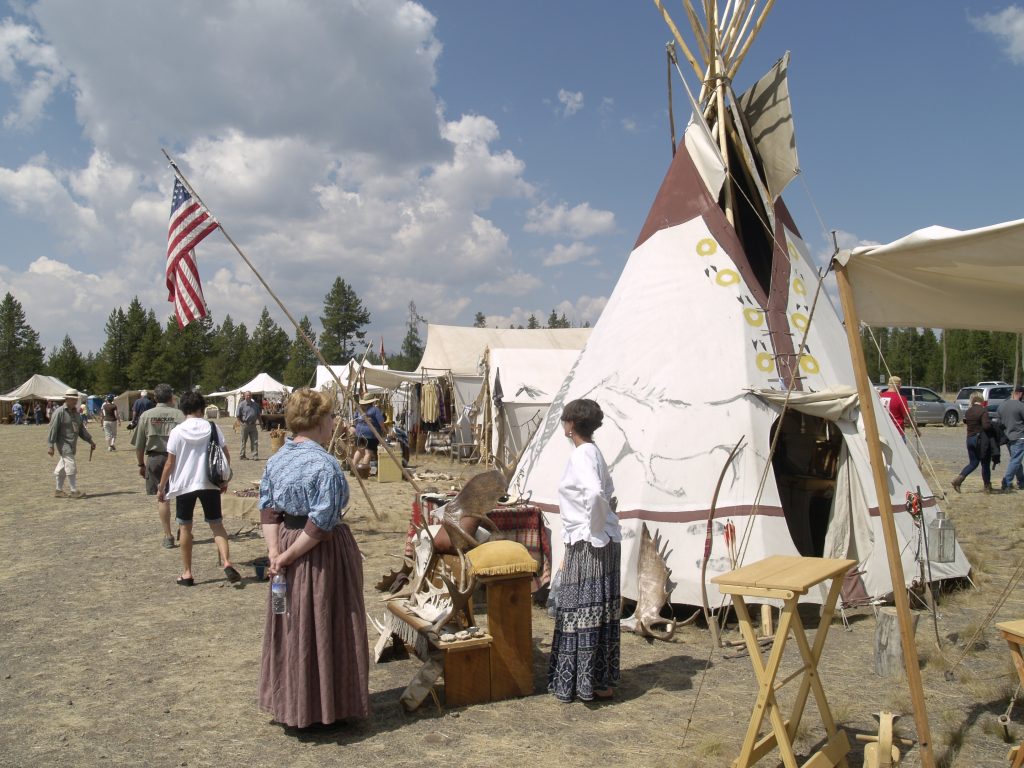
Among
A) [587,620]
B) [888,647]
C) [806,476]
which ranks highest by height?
[806,476]

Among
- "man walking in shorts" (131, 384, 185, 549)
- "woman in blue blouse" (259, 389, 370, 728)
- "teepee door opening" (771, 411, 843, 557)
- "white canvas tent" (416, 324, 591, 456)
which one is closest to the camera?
"woman in blue blouse" (259, 389, 370, 728)

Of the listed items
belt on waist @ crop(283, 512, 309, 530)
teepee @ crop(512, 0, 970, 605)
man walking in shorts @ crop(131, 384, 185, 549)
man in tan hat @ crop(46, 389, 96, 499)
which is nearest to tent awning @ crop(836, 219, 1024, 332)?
teepee @ crop(512, 0, 970, 605)

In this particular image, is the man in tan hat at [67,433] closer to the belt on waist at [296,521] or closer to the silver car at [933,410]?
the belt on waist at [296,521]

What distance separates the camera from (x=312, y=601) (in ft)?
12.2

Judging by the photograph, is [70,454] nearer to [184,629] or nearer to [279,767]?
[184,629]

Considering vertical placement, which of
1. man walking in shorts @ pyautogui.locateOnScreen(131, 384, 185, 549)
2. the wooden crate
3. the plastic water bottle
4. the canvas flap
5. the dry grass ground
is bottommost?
the dry grass ground

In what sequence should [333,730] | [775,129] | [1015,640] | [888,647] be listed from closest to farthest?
1. [1015,640]
2. [333,730]
3. [888,647]
4. [775,129]

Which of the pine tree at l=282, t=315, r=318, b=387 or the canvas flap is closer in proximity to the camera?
the canvas flap

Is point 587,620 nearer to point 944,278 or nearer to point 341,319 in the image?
point 944,278

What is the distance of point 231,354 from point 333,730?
66357 millimetres

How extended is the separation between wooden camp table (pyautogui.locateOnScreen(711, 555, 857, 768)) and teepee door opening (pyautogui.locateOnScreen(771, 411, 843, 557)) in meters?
4.53

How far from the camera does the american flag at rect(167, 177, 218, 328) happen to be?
8.27 meters

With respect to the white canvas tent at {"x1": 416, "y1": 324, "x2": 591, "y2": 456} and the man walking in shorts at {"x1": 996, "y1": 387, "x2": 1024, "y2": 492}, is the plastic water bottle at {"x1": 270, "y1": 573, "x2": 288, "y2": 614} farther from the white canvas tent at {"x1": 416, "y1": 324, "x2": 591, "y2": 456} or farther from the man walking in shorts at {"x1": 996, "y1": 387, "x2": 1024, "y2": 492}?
the white canvas tent at {"x1": 416, "y1": 324, "x2": 591, "y2": 456}

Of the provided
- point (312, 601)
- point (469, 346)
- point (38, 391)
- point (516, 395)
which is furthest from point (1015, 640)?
point (38, 391)
